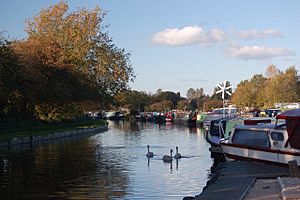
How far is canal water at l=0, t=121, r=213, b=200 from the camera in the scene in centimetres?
2056

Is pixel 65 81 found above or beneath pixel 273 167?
above

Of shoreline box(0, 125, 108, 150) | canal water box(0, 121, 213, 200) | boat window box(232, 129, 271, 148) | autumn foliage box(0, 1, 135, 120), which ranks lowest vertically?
canal water box(0, 121, 213, 200)

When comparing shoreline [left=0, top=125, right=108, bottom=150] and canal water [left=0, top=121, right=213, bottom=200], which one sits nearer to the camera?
canal water [left=0, top=121, right=213, bottom=200]

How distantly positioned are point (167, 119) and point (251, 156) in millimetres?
90830

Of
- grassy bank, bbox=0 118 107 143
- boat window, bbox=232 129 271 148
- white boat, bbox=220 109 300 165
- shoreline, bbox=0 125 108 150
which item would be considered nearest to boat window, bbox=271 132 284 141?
white boat, bbox=220 109 300 165

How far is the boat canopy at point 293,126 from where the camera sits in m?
20.1

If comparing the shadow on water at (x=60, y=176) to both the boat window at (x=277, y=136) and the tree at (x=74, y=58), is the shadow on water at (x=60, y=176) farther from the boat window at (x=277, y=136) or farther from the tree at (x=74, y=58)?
the tree at (x=74, y=58)

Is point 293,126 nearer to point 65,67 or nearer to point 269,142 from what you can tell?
point 269,142

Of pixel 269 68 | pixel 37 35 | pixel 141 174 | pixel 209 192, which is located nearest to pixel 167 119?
pixel 269 68

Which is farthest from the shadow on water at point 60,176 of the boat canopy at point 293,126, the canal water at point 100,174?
the boat canopy at point 293,126

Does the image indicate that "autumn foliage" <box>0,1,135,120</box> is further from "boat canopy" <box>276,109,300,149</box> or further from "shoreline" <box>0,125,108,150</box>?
"boat canopy" <box>276,109,300,149</box>

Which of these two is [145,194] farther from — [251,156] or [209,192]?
[251,156]

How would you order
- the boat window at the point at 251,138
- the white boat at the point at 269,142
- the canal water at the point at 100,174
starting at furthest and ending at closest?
the boat window at the point at 251,138 → the white boat at the point at 269,142 → the canal water at the point at 100,174

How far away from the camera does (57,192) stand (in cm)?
2077
